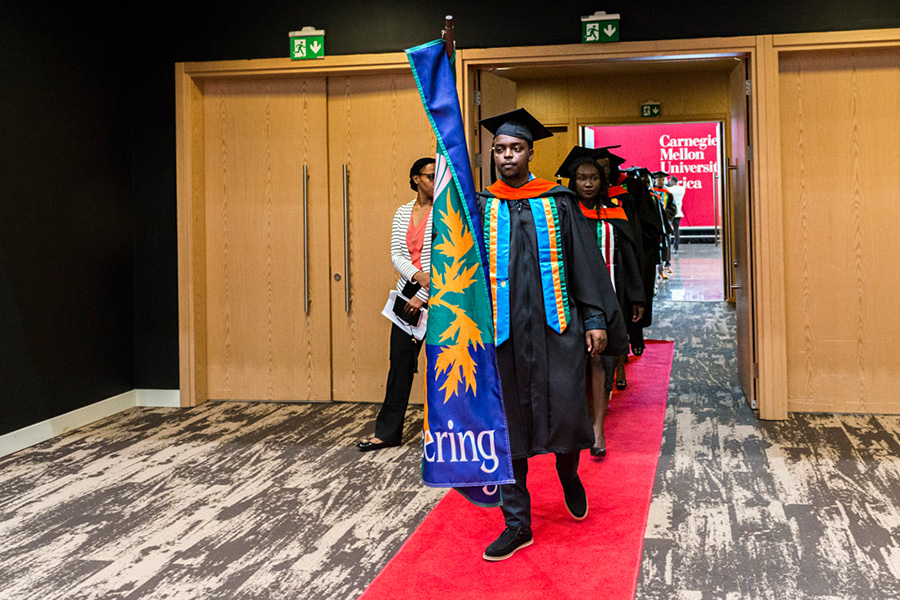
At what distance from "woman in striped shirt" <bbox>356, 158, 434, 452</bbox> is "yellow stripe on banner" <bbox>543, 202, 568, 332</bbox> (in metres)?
1.34

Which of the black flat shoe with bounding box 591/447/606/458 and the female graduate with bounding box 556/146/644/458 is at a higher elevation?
the female graduate with bounding box 556/146/644/458

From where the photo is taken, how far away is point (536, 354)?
2996mm

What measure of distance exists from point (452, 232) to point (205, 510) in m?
1.84

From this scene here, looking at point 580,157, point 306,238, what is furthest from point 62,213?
point 580,157

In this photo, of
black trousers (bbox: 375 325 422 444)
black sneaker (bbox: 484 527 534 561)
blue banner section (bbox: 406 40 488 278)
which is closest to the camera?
blue banner section (bbox: 406 40 488 278)

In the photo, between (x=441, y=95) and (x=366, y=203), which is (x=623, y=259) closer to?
(x=366, y=203)

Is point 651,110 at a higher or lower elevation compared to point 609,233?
higher

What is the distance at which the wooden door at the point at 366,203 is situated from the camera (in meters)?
5.73

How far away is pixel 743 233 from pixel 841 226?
0.59m

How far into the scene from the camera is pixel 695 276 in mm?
14695

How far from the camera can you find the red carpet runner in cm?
269

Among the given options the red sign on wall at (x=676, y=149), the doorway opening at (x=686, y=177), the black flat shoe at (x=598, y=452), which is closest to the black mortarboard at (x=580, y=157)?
the black flat shoe at (x=598, y=452)

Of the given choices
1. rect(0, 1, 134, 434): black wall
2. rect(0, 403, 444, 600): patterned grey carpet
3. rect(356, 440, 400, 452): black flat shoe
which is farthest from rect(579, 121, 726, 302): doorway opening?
rect(0, 403, 444, 600): patterned grey carpet

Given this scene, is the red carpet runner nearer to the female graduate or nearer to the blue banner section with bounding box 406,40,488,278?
the female graduate
